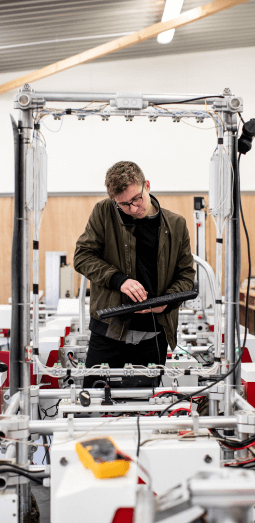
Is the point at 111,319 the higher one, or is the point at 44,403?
the point at 111,319

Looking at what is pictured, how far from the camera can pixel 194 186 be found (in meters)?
6.22

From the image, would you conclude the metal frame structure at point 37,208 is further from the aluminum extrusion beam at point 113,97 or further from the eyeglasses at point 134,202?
the eyeglasses at point 134,202

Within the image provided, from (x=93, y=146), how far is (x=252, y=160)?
235 cm

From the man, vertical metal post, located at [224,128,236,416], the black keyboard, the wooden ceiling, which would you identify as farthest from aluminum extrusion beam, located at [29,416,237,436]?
the wooden ceiling

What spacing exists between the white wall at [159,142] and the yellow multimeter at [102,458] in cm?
548

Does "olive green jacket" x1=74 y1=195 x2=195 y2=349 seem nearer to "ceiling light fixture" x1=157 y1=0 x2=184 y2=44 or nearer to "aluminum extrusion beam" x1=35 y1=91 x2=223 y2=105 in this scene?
"aluminum extrusion beam" x1=35 y1=91 x2=223 y2=105

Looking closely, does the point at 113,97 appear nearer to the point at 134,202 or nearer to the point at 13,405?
the point at 134,202

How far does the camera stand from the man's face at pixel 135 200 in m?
1.64

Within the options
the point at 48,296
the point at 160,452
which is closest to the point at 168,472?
the point at 160,452

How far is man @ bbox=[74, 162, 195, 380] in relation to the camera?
1688mm

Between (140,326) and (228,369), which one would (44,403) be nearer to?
(140,326)

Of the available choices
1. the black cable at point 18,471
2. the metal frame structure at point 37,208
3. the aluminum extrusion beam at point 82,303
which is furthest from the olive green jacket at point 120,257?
the aluminum extrusion beam at point 82,303

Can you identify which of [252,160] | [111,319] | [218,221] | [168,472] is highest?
[252,160]

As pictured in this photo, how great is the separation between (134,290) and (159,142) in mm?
5076
